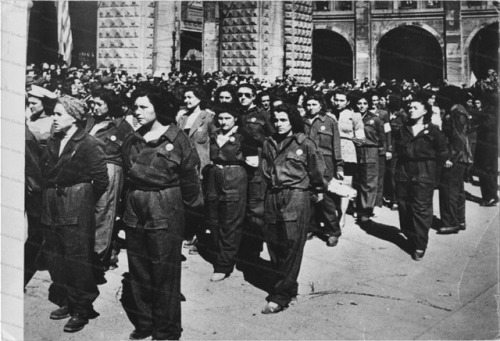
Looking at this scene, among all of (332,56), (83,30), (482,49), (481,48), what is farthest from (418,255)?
(482,49)

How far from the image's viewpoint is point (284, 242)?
546 cm

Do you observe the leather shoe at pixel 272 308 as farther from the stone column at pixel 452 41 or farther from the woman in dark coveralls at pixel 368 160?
the stone column at pixel 452 41

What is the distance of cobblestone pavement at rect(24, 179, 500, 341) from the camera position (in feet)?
16.0

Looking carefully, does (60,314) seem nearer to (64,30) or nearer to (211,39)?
(64,30)

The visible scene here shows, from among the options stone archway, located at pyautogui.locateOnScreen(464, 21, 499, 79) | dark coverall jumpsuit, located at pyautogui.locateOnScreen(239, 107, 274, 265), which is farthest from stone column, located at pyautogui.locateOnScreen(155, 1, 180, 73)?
stone archway, located at pyautogui.locateOnScreen(464, 21, 499, 79)

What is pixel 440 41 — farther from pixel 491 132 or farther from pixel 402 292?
pixel 402 292

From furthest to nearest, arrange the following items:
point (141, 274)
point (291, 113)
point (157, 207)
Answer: point (291, 113) < point (141, 274) < point (157, 207)

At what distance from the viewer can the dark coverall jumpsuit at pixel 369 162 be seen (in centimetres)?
891

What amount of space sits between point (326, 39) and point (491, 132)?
22.5m

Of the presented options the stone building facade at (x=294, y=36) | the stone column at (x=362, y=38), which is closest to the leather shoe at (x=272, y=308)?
the stone building facade at (x=294, y=36)

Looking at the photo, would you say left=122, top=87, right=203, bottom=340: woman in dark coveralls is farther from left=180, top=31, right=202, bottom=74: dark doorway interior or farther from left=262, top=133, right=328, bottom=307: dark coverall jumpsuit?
left=180, top=31, right=202, bottom=74: dark doorway interior

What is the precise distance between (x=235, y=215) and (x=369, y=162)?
3.41m

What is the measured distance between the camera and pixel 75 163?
15.9 ft

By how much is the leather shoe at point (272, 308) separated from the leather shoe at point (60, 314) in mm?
1839
